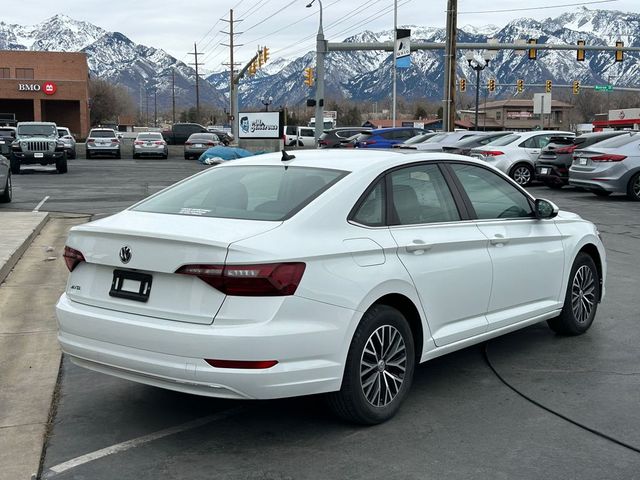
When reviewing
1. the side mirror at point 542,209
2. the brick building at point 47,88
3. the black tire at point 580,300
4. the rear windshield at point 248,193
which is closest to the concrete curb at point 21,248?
the rear windshield at point 248,193

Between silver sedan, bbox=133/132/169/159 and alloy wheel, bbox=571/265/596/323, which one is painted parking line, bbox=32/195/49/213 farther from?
silver sedan, bbox=133/132/169/159

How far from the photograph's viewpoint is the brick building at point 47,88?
218 ft

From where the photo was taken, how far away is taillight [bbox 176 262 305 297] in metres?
4.11

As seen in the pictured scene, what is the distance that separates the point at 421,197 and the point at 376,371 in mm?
1273

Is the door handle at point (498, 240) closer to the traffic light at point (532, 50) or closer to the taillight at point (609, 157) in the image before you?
the taillight at point (609, 157)

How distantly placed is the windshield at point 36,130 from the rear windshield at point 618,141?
20218 mm

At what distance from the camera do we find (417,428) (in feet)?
15.4

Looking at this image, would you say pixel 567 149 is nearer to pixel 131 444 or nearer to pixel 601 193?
pixel 601 193

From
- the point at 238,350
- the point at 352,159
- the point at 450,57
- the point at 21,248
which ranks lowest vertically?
the point at 21,248

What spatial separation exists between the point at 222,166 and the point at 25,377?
2080mm

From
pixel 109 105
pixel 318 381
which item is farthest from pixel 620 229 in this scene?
pixel 109 105

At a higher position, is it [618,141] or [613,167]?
[618,141]

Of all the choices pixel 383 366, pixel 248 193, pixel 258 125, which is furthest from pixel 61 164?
pixel 383 366

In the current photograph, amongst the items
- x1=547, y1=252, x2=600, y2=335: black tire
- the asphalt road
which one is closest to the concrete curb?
the asphalt road
